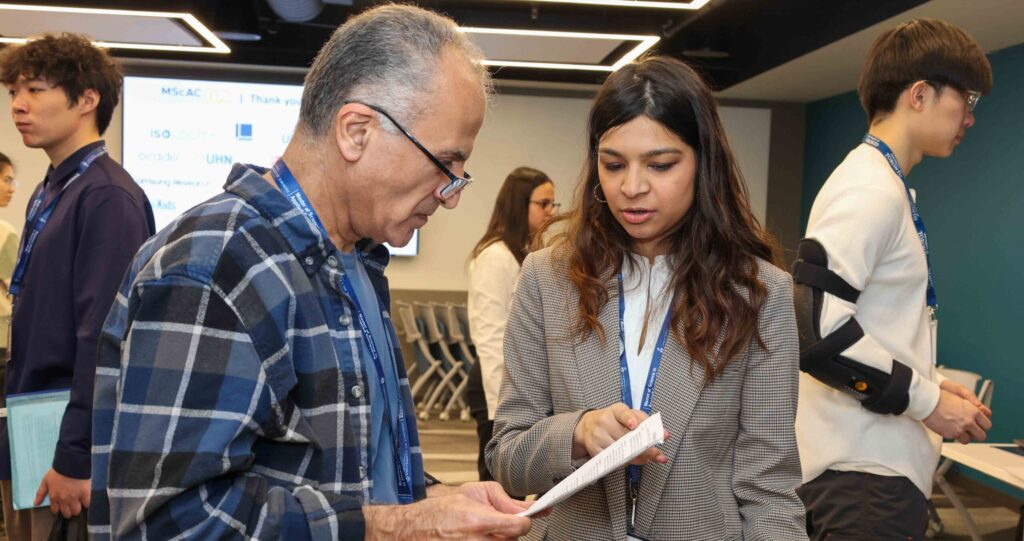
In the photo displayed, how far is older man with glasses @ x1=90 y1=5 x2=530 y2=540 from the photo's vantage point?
92 cm

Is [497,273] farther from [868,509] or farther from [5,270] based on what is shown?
[5,270]

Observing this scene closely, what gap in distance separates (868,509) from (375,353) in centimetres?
125

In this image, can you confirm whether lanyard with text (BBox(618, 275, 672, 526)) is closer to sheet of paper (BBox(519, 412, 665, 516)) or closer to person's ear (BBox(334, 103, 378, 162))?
sheet of paper (BBox(519, 412, 665, 516))

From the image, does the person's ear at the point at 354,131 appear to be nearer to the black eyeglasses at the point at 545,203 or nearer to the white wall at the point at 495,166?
the black eyeglasses at the point at 545,203

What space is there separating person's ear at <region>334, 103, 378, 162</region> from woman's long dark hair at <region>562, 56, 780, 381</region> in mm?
562

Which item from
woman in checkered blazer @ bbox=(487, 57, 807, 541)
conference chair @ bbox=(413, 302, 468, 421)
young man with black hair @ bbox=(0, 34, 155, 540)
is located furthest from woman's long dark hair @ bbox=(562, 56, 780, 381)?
conference chair @ bbox=(413, 302, 468, 421)

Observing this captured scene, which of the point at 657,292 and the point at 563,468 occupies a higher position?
the point at 657,292

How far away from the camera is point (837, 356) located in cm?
186

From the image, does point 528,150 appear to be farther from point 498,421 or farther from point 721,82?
point 498,421


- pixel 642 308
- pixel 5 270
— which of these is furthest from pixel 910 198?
pixel 5 270

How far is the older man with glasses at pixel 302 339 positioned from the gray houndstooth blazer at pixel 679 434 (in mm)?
294

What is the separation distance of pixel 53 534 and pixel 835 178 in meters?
2.06

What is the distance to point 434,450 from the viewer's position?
6.61 meters

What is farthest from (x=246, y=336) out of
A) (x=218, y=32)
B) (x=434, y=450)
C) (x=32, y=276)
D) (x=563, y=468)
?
(x=218, y=32)
